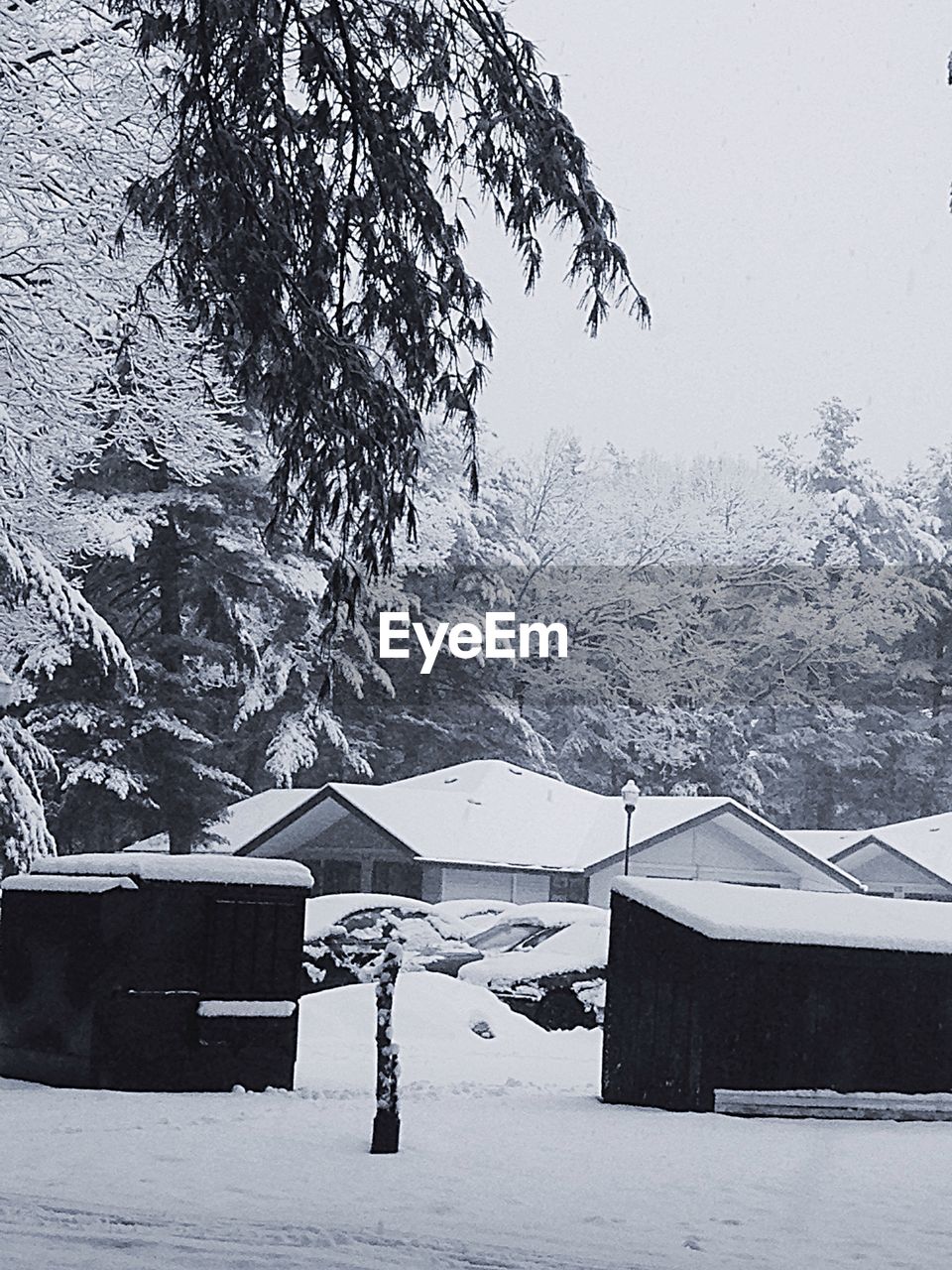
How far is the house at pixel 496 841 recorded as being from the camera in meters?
42.2

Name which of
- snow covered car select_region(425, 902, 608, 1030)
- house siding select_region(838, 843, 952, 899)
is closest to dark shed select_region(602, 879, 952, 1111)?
snow covered car select_region(425, 902, 608, 1030)

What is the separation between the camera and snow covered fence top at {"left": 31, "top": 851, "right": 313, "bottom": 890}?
41.7ft

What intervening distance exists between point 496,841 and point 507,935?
1447cm

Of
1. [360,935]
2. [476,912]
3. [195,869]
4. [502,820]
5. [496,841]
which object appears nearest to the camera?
[195,869]

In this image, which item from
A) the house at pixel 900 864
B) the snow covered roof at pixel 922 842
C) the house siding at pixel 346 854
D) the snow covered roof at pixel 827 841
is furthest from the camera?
the snow covered roof at pixel 827 841

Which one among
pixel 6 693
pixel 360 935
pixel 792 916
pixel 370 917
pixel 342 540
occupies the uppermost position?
pixel 342 540

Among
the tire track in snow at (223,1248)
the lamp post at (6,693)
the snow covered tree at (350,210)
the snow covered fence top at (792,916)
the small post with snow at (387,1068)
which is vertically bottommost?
the tire track in snow at (223,1248)

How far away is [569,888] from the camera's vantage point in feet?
141

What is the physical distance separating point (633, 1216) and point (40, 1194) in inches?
107

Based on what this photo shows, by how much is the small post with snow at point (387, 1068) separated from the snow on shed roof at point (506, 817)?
1219 inches

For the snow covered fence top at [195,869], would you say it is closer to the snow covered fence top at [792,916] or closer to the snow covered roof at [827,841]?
the snow covered fence top at [792,916]

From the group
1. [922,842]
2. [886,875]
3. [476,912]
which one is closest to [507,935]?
[476,912]

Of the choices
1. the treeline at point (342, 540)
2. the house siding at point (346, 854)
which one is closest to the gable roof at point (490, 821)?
the house siding at point (346, 854)

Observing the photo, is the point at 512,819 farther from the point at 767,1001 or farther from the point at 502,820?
the point at 767,1001
